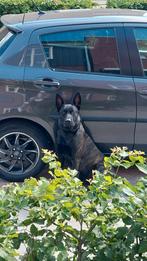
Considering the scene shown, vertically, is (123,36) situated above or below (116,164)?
above

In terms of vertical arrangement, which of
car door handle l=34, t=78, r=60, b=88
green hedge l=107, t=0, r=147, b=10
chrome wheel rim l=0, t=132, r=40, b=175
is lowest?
chrome wheel rim l=0, t=132, r=40, b=175

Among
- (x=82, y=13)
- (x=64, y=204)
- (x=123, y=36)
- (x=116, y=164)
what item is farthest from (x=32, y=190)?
(x=82, y=13)

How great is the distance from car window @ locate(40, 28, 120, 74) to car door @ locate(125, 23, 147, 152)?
0.18 meters

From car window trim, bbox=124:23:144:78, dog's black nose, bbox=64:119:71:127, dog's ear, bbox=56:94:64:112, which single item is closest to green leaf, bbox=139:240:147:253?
dog's black nose, bbox=64:119:71:127

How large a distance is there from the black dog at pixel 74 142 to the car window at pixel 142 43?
0.79 meters

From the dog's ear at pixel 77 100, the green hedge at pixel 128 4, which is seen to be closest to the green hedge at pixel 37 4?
the green hedge at pixel 128 4

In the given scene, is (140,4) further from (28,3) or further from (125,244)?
(125,244)

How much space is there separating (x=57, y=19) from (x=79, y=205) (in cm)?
381

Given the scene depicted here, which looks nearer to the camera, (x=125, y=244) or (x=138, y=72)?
(x=125, y=244)

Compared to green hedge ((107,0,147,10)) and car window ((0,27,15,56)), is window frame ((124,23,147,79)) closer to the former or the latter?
car window ((0,27,15,56))

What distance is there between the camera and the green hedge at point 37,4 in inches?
470

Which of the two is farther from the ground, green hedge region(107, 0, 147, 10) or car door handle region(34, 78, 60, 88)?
green hedge region(107, 0, 147, 10)

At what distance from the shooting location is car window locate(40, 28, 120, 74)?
617 centimetres

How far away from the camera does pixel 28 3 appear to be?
12016 millimetres
